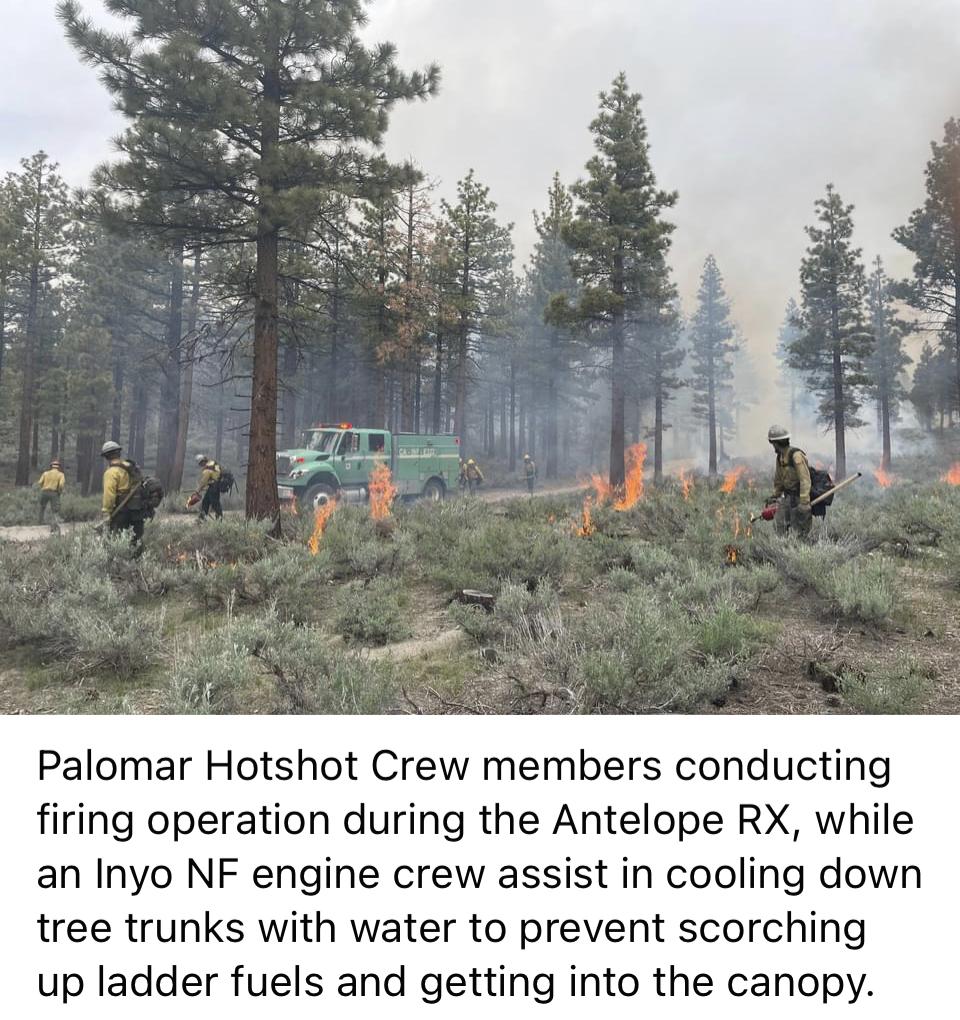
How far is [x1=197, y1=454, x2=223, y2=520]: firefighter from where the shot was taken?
1334 cm

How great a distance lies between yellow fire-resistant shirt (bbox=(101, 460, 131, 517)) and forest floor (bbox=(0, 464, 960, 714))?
0.61m

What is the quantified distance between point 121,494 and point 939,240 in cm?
3384

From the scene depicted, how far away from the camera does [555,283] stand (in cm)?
3816

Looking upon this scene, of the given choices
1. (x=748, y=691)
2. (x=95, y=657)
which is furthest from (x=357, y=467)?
(x=748, y=691)

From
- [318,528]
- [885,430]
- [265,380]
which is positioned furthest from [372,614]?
[885,430]

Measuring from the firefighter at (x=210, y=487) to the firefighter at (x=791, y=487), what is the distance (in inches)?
422

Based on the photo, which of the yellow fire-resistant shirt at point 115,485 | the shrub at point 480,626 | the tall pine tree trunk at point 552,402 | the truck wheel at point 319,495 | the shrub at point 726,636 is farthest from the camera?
the tall pine tree trunk at point 552,402

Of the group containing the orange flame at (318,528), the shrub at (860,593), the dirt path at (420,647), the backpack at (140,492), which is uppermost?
the backpack at (140,492)

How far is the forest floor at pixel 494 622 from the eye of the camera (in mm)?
4531

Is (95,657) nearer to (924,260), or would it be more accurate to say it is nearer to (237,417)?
(924,260)

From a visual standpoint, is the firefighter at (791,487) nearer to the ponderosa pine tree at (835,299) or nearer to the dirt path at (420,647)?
the dirt path at (420,647)

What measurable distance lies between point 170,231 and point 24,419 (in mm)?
22889

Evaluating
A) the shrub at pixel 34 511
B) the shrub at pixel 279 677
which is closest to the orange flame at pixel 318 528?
the shrub at pixel 279 677

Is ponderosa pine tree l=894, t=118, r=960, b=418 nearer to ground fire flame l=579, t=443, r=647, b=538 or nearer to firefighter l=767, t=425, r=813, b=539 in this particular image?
ground fire flame l=579, t=443, r=647, b=538
